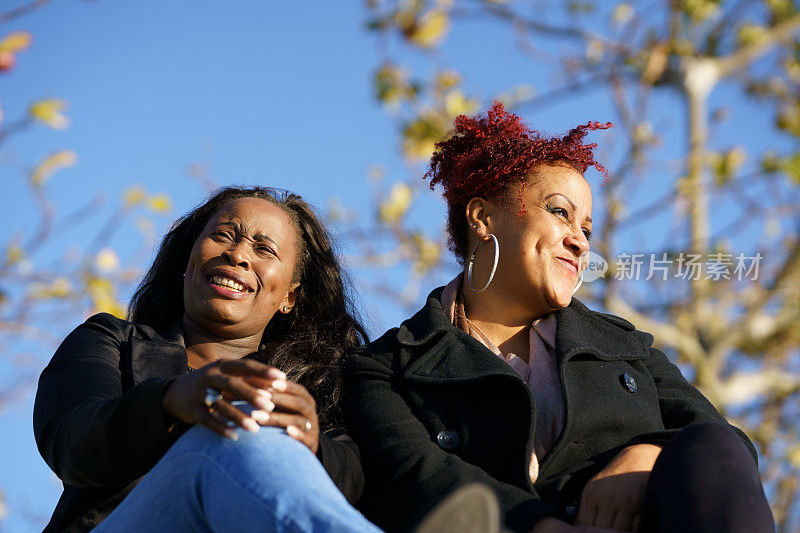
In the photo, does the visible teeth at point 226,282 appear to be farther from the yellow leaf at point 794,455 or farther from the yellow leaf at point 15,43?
the yellow leaf at point 794,455

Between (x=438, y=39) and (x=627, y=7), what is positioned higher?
(x=627, y=7)

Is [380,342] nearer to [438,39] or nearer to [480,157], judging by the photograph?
[480,157]

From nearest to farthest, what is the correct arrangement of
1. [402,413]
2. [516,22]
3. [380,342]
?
[402,413]
[380,342]
[516,22]

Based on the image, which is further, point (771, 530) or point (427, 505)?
point (427, 505)

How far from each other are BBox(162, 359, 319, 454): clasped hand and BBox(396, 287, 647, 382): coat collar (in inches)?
27.7

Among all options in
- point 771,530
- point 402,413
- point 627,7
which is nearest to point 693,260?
point 627,7

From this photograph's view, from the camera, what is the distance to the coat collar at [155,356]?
3.32 metres

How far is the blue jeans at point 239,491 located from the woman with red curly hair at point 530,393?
558 mm

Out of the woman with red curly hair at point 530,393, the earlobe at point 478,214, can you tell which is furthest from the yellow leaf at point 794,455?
the earlobe at point 478,214

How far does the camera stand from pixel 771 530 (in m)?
2.29

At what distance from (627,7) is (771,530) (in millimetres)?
6299

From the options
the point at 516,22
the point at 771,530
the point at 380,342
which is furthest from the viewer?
the point at 516,22

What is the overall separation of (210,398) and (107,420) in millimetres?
352

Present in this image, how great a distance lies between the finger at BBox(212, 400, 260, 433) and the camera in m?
2.49
